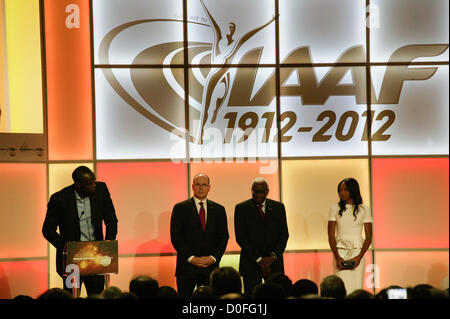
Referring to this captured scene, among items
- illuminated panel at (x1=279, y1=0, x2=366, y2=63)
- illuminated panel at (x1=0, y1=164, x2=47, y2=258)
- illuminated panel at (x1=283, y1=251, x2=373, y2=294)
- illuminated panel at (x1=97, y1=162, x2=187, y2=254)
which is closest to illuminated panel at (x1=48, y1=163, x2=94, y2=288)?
illuminated panel at (x1=0, y1=164, x2=47, y2=258)

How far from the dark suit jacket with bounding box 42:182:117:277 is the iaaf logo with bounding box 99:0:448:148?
5.97 feet

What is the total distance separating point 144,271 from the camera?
6.50 m

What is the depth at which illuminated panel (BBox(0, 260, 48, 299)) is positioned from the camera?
6.35 m

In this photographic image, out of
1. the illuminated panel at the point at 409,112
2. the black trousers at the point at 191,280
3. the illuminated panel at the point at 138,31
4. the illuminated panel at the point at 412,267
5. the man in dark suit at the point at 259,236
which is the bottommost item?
the illuminated panel at the point at 412,267

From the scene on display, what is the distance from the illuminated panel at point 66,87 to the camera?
21.1 feet

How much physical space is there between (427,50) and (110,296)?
5433mm

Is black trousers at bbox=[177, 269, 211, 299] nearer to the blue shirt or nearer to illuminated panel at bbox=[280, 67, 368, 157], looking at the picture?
the blue shirt

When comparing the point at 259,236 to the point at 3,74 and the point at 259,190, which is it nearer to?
the point at 259,190

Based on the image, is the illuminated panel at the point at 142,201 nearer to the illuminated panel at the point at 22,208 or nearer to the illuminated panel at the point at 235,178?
the illuminated panel at the point at 235,178

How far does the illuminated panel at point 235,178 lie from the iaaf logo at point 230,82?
1.02ft

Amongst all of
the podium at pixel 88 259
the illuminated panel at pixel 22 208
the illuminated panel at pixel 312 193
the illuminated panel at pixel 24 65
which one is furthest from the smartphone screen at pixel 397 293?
the illuminated panel at pixel 24 65

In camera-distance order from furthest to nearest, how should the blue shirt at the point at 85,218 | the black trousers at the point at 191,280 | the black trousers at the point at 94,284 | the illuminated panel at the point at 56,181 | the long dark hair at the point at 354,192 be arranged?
the illuminated panel at the point at 56,181 < the long dark hair at the point at 354,192 < the black trousers at the point at 191,280 < the blue shirt at the point at 85,218 < the black trousers at the point at 94,284

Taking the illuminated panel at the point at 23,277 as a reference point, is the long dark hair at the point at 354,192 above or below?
above

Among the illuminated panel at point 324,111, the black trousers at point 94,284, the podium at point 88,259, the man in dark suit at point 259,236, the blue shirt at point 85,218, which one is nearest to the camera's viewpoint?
the podium at point 88,259
